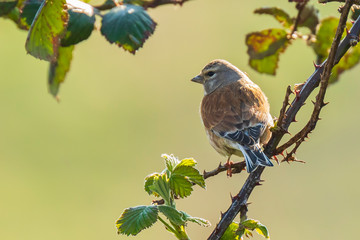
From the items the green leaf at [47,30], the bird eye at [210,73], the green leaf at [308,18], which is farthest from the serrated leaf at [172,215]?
the bird eye at [210,73]

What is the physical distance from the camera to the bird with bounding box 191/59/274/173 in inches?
115

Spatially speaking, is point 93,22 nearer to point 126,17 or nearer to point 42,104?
point 126,17

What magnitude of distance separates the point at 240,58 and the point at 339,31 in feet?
20.5

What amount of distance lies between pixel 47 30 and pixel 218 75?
2.20 metres

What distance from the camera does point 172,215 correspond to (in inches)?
53.4

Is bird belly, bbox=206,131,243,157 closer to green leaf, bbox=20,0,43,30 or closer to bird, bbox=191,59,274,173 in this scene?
bird, bbox=191,59,274,173

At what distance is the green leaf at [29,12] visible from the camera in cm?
201

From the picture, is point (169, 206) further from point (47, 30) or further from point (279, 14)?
point (279, 14)

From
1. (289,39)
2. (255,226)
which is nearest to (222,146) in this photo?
(289,39)

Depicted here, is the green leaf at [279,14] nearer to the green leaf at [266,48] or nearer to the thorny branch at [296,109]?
the green leaf at [266,48]

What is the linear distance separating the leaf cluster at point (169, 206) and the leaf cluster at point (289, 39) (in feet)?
3.43

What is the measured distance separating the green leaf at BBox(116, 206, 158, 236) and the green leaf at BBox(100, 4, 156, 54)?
26.5 inches

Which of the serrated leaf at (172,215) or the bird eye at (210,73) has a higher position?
the serrated leaf at (172,215)

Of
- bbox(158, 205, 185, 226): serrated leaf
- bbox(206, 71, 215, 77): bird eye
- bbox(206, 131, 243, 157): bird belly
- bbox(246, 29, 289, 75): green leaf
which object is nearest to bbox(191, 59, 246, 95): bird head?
bbox(206, 71, 215, 77): bird eye
